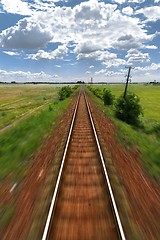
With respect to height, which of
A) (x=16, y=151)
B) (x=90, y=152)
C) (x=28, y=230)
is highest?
(x=28, y=230)

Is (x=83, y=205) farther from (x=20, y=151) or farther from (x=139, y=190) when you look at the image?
(x=20, y=151)

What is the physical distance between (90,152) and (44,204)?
6.21 metres

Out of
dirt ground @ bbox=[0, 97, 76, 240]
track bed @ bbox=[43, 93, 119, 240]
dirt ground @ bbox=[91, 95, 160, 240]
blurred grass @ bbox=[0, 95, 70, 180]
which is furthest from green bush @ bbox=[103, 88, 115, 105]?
track bed @ bbox=[43, 93, 119, 240]

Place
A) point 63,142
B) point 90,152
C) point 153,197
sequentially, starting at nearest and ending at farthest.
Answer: point 153,197 < point 90,152 < point 63,142

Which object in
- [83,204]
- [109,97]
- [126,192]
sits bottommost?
[109,97]

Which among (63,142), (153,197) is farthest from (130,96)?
(153,197)

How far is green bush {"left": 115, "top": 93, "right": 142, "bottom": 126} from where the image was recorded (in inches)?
1250

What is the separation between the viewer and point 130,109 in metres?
32.4

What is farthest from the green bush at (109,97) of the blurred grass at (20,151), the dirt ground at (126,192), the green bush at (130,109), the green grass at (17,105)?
the dirt ground at (126,192)

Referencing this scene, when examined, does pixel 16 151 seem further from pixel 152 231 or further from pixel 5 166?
pixel 152 231

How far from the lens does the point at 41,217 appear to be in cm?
830

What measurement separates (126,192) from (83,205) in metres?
2.32

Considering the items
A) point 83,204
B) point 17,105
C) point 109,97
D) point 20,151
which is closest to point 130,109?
point 20,151

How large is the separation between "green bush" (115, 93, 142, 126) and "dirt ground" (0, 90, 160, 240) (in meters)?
15.2
